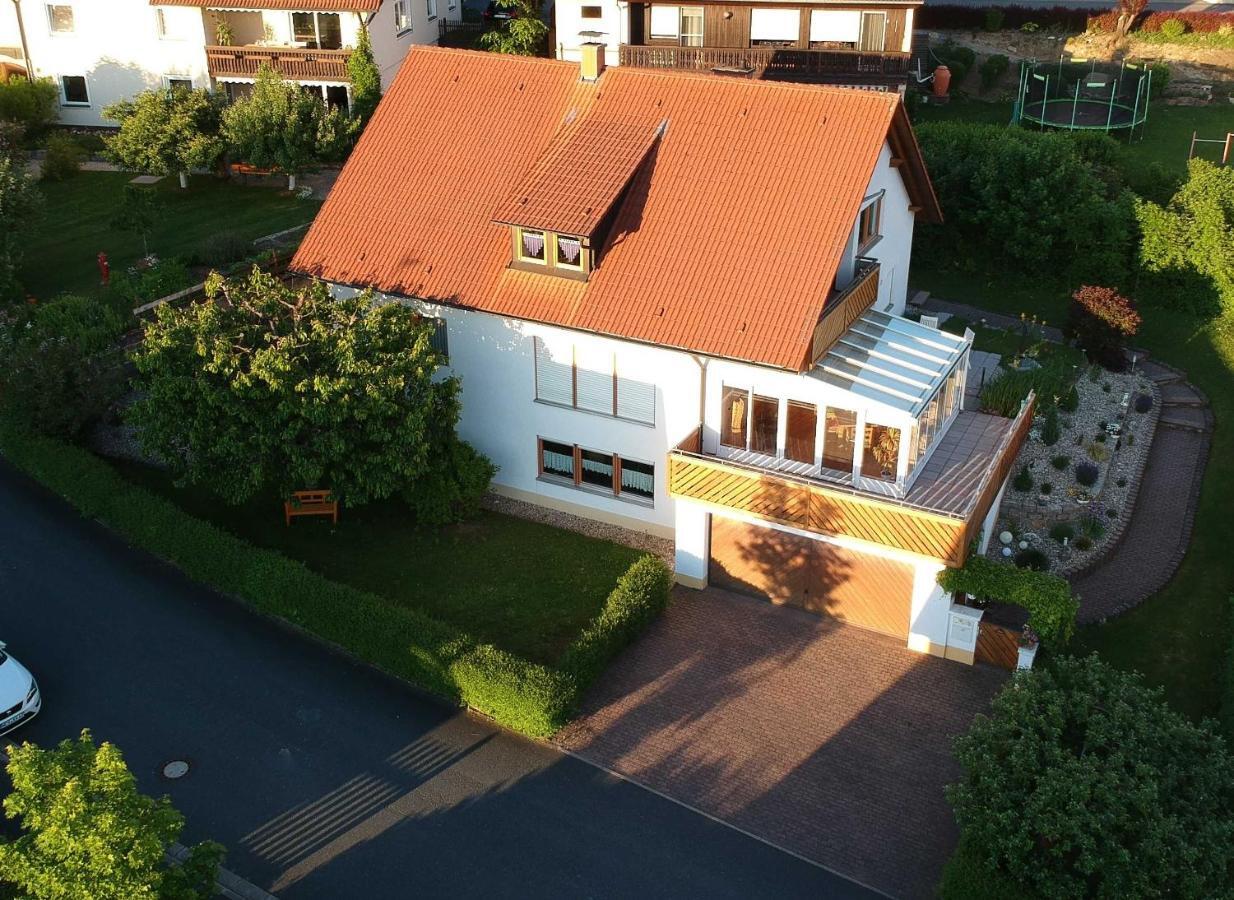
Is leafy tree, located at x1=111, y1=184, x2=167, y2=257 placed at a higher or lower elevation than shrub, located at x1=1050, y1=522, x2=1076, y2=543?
higher

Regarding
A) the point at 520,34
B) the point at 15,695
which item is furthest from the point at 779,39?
the point at 15,695

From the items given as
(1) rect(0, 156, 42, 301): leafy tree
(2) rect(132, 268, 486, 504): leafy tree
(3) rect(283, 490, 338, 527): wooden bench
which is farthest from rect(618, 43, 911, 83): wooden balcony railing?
(3) rect(283, 490, 338, 527): wooden bench

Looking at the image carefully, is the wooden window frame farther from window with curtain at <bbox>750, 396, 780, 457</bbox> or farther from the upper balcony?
the upper balcony

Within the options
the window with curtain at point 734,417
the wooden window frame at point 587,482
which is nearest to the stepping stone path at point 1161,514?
the window with curtain at point 734,417

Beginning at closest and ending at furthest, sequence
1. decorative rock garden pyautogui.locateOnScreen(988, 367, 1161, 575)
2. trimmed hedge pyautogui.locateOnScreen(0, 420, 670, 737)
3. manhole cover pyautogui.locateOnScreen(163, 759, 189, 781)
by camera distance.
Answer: manhole cover pyautogui.locateOnScreen(163, 759, 189, 781) < trimmed hedge pyautogui.locateOnScreen(0, 420, 670, 737) < decorative rock garden pyautogui.locateOnScreen(988, 367, 1161, 575)

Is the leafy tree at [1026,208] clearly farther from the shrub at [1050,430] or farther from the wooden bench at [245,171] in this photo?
the wooden bench at [245,171]

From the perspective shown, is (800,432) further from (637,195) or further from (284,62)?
(284,62)

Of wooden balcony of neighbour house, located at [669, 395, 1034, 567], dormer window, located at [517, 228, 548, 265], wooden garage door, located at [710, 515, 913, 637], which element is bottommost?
wooden garage door, located at [710, 515, 913, 637]

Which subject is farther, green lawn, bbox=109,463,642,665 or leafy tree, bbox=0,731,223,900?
green lawn, bbox=109,463,642,665
